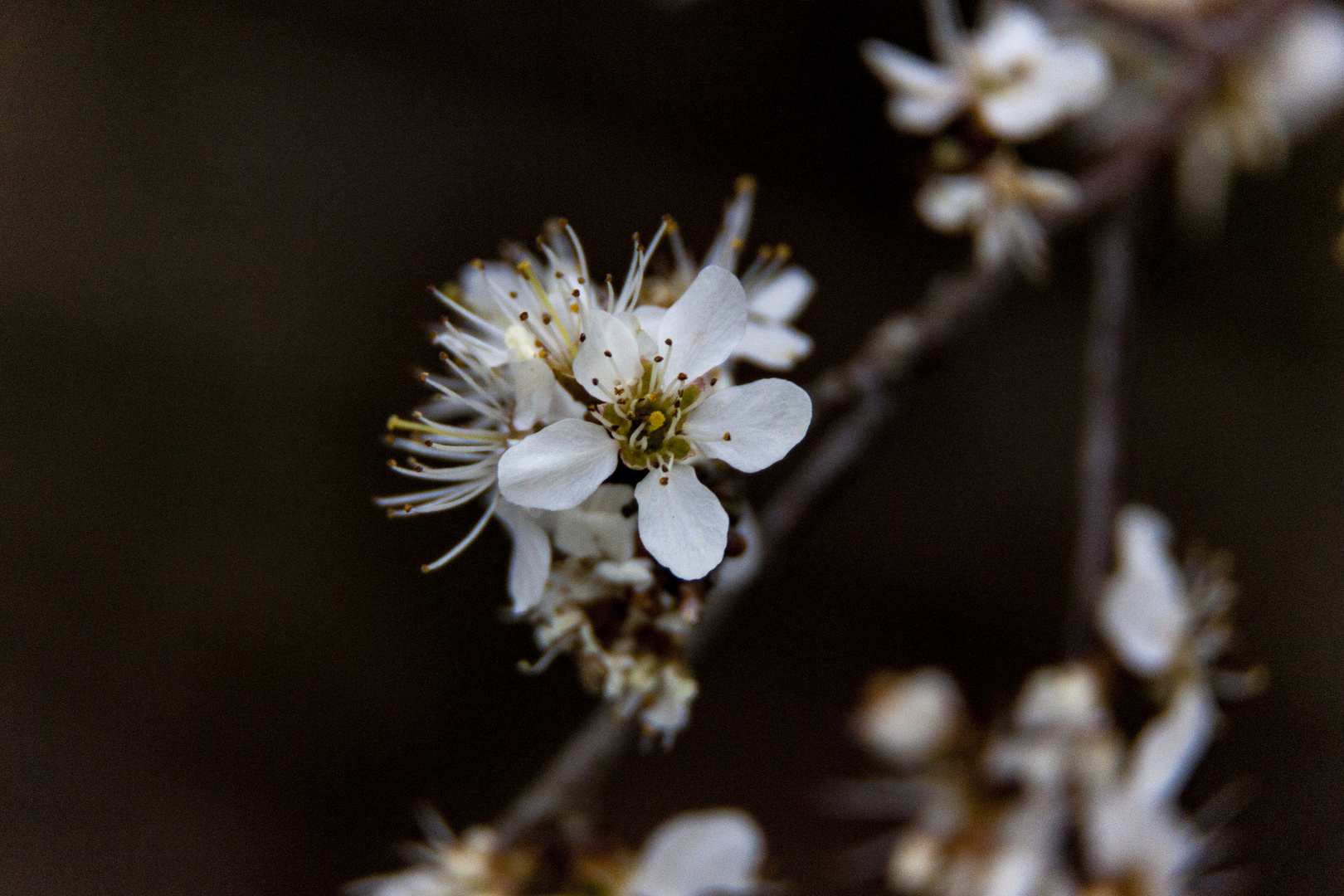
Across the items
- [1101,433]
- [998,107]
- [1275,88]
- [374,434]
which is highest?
[374,434]

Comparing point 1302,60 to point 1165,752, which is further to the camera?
point 1302,60

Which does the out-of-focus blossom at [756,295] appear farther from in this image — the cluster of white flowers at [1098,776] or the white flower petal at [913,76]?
the cluster of white flowers at [1098,776]

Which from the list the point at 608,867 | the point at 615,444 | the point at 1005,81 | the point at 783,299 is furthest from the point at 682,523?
the point at 1005,81

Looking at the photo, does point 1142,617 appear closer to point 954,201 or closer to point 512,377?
point 954,201

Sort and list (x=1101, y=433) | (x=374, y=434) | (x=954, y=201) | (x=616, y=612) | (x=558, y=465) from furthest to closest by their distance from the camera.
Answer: (x=374, y=434), (x=1101, y=433), (x=954, y=201), (x=616, y=612), (x=558, y=465)

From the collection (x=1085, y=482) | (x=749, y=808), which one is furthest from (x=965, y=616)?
(x=1085, y=482)

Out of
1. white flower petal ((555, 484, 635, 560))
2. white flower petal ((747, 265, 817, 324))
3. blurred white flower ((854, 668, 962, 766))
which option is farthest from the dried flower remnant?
blurred white flower ((854, 668, 962, 766))

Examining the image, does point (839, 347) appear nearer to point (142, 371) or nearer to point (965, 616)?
point (965, 616)
